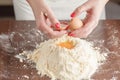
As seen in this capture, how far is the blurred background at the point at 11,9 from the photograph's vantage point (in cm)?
238

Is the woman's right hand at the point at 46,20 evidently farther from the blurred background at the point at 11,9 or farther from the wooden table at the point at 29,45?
the blurred background at the point at 11,9

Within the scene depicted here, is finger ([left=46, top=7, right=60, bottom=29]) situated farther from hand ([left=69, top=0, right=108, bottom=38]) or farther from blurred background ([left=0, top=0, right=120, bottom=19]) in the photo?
blurred background ([left=0, top=0, right=120, bottom=19])

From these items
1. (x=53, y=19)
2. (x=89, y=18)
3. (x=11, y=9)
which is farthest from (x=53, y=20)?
(x=11, y=9)

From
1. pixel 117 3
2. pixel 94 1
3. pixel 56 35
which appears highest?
pixel 94 1

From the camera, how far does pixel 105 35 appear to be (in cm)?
129

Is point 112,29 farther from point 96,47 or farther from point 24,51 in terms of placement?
point 24,51

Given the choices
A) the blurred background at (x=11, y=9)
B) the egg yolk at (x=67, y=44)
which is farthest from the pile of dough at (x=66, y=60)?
the blurred background at (x=11, y=9)

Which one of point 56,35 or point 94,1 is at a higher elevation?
point 94,1

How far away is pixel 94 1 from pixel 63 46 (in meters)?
0.22

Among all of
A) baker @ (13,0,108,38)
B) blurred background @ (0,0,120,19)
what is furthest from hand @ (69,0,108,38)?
blurred background @ (0,0,120,19)

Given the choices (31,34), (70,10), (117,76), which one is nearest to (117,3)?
(70,10)

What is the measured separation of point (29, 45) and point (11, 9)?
1276mm

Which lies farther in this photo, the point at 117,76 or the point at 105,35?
the point at 105,35

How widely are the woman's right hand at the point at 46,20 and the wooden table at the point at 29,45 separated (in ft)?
0.41
